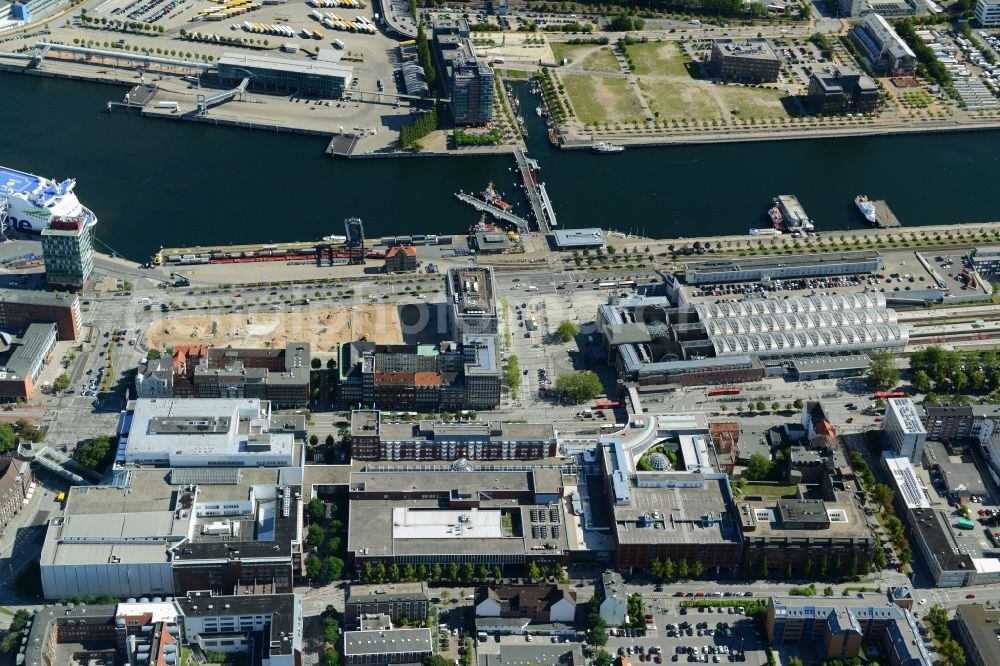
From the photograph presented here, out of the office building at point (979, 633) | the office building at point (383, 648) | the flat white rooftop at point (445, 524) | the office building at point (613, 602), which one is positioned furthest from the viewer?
the flat white rooftop at point (445, 524)

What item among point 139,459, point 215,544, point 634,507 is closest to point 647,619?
point 634,507

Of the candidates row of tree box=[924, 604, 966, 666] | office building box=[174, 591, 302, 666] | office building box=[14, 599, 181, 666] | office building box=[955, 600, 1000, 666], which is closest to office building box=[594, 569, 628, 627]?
office building box=[174, 591, 302, 666]

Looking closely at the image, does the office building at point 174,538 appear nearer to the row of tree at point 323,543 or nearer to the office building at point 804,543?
the row of tree at point 323,543

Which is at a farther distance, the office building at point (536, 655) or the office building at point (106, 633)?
the office building at point (536, 655)

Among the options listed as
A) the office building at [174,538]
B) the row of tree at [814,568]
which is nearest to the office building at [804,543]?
the row of tree at [814,568]

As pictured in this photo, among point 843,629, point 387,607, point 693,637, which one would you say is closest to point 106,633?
point 387,607

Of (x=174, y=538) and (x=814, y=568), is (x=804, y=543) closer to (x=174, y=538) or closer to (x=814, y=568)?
(x=814, y=568)

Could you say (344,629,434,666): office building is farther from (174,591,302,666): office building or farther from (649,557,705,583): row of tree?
(649,557,705,583): row of tree

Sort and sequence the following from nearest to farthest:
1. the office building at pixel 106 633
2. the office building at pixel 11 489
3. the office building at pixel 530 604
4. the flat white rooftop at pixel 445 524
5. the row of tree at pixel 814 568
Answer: the office building at pixel 106 633 < the office building at pixel 530 604 < the row of tree at pixel 814 568 < the office building at pixel 11 489 < the flat white rooftop at pixel 445 524
